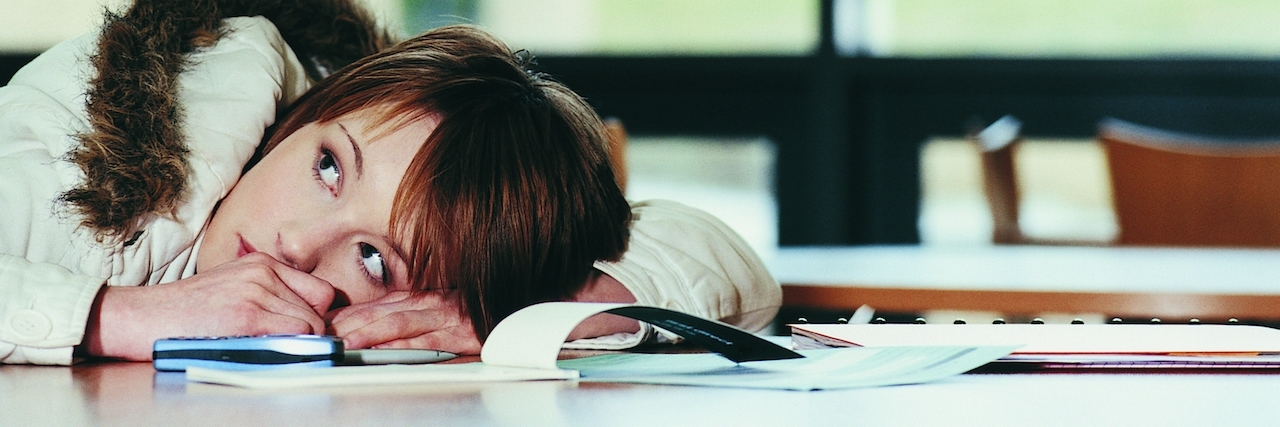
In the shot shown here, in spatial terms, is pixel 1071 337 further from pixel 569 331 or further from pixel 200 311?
pixel 200 311

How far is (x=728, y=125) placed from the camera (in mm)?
3020

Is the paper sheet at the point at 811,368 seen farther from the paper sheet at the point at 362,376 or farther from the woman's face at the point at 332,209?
the woman's face at the point at 332,209

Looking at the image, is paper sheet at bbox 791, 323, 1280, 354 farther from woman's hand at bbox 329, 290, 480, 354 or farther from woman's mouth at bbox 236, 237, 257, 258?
woman's mouth at bbox 236, 237, 257, 258

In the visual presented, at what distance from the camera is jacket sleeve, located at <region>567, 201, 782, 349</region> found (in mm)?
877

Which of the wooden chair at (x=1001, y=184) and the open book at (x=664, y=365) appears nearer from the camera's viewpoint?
the open book at (x=664, y=365)

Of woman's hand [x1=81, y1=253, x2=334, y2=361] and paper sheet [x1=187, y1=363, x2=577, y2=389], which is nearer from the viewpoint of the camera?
paper sheet [x1=187, y1=363, x2=577, y2=389]

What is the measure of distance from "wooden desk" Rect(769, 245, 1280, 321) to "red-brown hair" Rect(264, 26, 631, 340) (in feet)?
0.73

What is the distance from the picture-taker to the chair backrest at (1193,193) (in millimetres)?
2059

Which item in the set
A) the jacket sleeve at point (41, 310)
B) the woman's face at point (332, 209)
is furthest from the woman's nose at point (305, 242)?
the jacket sleeve at point (41, 310)

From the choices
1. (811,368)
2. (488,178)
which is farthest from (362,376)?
(488,178)

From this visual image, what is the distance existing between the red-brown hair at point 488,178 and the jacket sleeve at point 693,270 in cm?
→ 2

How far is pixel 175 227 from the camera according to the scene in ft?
2.64

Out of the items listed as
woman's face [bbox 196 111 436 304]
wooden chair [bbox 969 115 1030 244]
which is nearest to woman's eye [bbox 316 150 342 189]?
woman's face [bbox 196 111 436 304]

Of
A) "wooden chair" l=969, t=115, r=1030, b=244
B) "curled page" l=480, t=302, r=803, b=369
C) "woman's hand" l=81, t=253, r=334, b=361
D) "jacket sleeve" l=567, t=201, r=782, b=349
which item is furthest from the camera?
"wooden chair" l=969, t=115, r=1030, b=244
